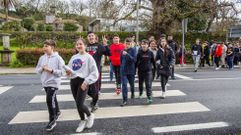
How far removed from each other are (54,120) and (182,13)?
16662 millimetres

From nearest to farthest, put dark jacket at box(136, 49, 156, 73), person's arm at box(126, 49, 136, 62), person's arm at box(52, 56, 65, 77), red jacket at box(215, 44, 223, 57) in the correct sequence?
person's arm at box(52, 56, 65, 77) → person's arm at box(126, 49, 136, 62) → dark jacket at box(136, 49, 156, 73) → red jacket at box(215, 44, 223, 57)

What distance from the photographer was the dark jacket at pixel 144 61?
7043 mm

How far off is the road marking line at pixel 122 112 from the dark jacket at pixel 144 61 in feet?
3.08

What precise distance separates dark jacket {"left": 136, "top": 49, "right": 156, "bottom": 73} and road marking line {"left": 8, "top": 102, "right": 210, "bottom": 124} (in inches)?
36.9

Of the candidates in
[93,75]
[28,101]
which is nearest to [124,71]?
[93,75]

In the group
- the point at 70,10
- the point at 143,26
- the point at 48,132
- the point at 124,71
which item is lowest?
the point at 48,132

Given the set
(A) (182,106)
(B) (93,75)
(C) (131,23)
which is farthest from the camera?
(C) (131,23)

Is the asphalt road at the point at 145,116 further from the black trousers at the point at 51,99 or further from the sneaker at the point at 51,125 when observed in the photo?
the black trousers at the point at 51,99

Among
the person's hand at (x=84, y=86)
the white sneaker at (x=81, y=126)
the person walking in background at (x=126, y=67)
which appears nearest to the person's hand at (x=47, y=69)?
the person's hand at (x=84, y=86)

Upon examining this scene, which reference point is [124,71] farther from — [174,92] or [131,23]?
[131,23]

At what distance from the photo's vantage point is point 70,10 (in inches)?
2094

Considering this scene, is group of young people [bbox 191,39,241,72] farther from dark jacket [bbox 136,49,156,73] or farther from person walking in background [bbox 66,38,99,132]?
person walking in background [bbox 66,38,99,132]

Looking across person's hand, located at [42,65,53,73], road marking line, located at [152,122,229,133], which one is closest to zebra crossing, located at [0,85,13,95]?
person's hand, located at [42,65,53,73]

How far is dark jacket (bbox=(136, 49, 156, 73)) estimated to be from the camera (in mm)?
7043
